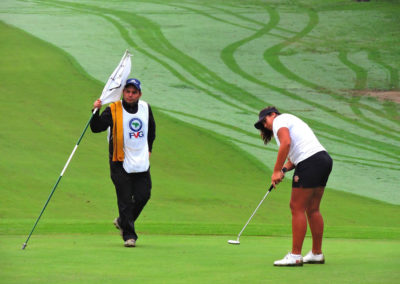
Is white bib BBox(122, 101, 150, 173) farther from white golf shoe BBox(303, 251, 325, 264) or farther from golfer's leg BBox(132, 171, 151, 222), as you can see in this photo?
white golf shoe BBox(303, 251, 325, 264)

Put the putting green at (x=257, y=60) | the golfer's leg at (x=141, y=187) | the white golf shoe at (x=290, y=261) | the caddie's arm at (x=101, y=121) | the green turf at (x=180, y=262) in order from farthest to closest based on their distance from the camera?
the putting green at (x=257, y=60)
the golfer's leg at (x=141, y=187)
the caddie's arm at (x=101, y=121)
the white golf shoe at (x=290, y=261)
the green turf at (x=180, y=262)

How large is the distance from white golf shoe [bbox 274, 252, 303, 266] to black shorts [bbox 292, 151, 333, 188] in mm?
700

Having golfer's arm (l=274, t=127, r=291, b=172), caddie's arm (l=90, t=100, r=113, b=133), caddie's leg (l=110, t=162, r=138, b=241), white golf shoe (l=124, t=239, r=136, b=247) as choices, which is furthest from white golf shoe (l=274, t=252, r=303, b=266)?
caddie's arm (l=90, t=100, r=113, b=133)

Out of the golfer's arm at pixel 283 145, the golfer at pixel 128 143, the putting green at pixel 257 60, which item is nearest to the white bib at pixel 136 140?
the golfer at pixel 128 143

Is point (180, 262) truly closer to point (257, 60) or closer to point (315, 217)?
point (315, 217)

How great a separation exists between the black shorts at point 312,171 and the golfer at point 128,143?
2.42m

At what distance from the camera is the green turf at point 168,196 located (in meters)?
7.79

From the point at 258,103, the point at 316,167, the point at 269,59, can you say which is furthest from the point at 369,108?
the point at 316,167

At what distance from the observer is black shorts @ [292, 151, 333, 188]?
8438 mm

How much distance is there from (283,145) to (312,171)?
40 cm

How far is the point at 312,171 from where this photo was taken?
27.7ft

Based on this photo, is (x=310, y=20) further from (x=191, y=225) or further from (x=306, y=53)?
(x=191, y=225)

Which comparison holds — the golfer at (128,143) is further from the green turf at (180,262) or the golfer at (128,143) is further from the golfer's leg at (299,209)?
the golfer's leg at (299,209)

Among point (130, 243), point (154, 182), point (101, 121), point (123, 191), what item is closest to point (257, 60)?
point (154, 182)
